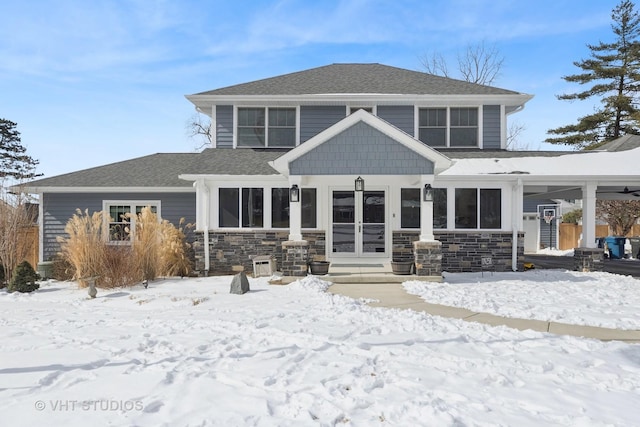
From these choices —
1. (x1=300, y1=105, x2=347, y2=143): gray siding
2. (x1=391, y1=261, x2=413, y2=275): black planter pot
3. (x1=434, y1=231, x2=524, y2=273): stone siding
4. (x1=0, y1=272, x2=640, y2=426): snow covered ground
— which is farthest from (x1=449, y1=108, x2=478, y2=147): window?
(x1=0, y1=272, x2=640, y2=426): snow covered ground

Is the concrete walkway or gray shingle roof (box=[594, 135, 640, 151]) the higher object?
gray shingle roof (box=[594, 135, 640, 151])

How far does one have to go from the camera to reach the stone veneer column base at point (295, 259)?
412 inches

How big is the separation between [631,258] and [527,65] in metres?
10.1

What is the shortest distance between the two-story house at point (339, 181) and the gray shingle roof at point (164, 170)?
62 mm

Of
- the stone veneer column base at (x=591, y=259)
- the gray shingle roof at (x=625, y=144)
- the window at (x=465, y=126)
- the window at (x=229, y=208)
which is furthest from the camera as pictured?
the window at (x=465, y=126)

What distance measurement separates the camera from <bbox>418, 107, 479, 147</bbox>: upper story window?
45.7 feet

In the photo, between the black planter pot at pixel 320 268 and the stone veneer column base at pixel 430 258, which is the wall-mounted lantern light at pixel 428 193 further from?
the black planter pot at pixel 320 268

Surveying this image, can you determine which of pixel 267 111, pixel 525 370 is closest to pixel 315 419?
pixel 525 370

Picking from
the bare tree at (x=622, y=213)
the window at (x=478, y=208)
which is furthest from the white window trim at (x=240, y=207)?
the bare tree at (x=622, y=213)

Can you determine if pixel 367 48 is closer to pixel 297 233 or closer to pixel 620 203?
pixel 297 233

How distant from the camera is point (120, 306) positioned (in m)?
8.02

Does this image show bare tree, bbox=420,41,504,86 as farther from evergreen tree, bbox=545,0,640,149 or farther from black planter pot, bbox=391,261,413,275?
black planter pot, bbox=391,261,413,275

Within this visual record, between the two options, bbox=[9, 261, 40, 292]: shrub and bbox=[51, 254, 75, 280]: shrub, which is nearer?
bbox=[9, 261, 40, 292]: shrub

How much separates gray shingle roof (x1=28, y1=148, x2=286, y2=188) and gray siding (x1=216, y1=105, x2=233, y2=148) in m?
0.36
